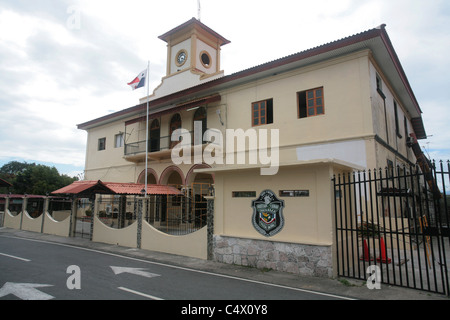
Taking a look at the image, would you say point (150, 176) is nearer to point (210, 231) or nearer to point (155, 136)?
point (155, 136)

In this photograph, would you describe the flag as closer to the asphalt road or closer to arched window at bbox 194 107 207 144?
arched window at bbox 194 107 207 144

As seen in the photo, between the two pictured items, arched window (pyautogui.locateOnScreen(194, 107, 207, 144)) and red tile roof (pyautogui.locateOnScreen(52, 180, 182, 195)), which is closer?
red tile roof (pyautogui.locateOnScreen(52, 180, 182, 195))

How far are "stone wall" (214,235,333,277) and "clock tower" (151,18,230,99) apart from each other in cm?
1246

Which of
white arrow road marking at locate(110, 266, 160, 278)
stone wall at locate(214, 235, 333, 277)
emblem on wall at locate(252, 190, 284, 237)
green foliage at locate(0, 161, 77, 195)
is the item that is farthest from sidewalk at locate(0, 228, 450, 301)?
green foliage at locate(0, 161, 77, 195)

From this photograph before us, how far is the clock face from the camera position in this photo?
67.6ft

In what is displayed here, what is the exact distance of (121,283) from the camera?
6883 mm

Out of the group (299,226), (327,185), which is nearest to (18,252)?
(299,226)

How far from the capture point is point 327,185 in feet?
24.7

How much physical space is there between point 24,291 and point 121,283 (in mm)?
1874

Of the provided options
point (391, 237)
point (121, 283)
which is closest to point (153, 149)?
point (121, 283)

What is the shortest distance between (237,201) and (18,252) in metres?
8.45

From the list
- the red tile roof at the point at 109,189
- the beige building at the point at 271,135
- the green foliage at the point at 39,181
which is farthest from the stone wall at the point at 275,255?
the green foliage at the point at 39,181

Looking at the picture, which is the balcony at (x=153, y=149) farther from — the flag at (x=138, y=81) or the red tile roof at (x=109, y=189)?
the flag at (x=138, y=81)

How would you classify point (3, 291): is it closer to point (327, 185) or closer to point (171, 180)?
point (327, 185)
